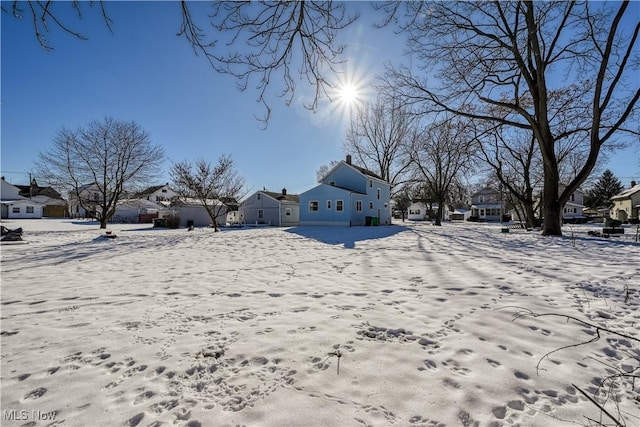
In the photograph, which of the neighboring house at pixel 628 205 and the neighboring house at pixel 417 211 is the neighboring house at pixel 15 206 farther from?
the neighboring house at pixel 628 205

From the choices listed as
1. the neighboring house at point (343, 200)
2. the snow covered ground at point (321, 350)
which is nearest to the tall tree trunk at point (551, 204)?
the snow covered ground at point (321, 350)

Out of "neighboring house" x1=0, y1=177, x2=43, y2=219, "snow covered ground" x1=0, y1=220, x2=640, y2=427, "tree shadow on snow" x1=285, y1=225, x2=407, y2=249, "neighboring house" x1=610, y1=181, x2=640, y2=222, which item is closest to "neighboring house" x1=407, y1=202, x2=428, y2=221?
"neighboring house" x1=610, y1=181, x2=640, y2=222

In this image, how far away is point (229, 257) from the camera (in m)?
8.84

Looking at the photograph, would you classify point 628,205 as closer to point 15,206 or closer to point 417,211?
point 417,211

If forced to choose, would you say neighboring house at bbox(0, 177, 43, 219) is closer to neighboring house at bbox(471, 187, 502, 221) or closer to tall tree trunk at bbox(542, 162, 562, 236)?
tall tree trunk at bbox(542, 162, 562, 236)

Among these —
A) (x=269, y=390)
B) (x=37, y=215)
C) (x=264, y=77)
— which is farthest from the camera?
(x=37, y=215)

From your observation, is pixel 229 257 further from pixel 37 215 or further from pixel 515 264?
pixel 37 215

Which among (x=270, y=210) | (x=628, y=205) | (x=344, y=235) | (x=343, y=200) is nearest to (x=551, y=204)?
(x=344, y=235)

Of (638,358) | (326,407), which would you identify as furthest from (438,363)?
(638,358)

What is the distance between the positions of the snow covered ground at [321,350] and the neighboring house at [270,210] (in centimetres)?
2642

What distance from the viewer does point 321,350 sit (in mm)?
2809

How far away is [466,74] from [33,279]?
16.2m

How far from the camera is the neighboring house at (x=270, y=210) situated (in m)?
32.2

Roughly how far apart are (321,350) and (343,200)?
907 inches
